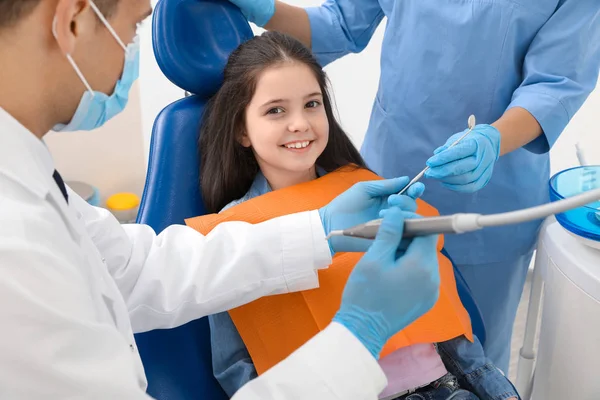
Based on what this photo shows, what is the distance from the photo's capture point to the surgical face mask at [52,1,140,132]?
0.87 meters

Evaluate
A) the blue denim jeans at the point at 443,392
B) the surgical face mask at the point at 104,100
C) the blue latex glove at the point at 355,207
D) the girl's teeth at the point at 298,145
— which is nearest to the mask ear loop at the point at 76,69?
the surgical face mask at the point at 104,100

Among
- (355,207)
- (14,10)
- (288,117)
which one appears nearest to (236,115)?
(288,117)

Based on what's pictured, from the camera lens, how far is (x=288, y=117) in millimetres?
1474

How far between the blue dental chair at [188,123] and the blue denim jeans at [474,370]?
126 mm

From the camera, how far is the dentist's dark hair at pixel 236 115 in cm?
153

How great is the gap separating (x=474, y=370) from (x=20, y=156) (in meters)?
0.99

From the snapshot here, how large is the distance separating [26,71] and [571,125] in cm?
212

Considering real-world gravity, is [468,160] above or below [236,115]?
below

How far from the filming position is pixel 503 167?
1.60 meters

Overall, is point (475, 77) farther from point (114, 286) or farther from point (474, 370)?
point (114, 286)

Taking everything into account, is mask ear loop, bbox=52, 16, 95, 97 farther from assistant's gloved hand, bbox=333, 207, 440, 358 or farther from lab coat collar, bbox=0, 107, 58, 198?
assistant's gloved hand, bbox=333, 207, 440, 358

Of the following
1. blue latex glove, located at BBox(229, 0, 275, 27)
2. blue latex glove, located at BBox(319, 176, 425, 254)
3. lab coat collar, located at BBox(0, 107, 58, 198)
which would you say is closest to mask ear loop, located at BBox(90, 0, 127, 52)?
lab coat collar, located at BBox(0, 107, 58, 198)

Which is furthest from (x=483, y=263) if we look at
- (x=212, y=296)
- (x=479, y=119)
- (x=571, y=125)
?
(x=571, y=125)

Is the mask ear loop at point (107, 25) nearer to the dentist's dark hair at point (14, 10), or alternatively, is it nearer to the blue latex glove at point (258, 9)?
the dentist's dark hair at point (14, 10)
